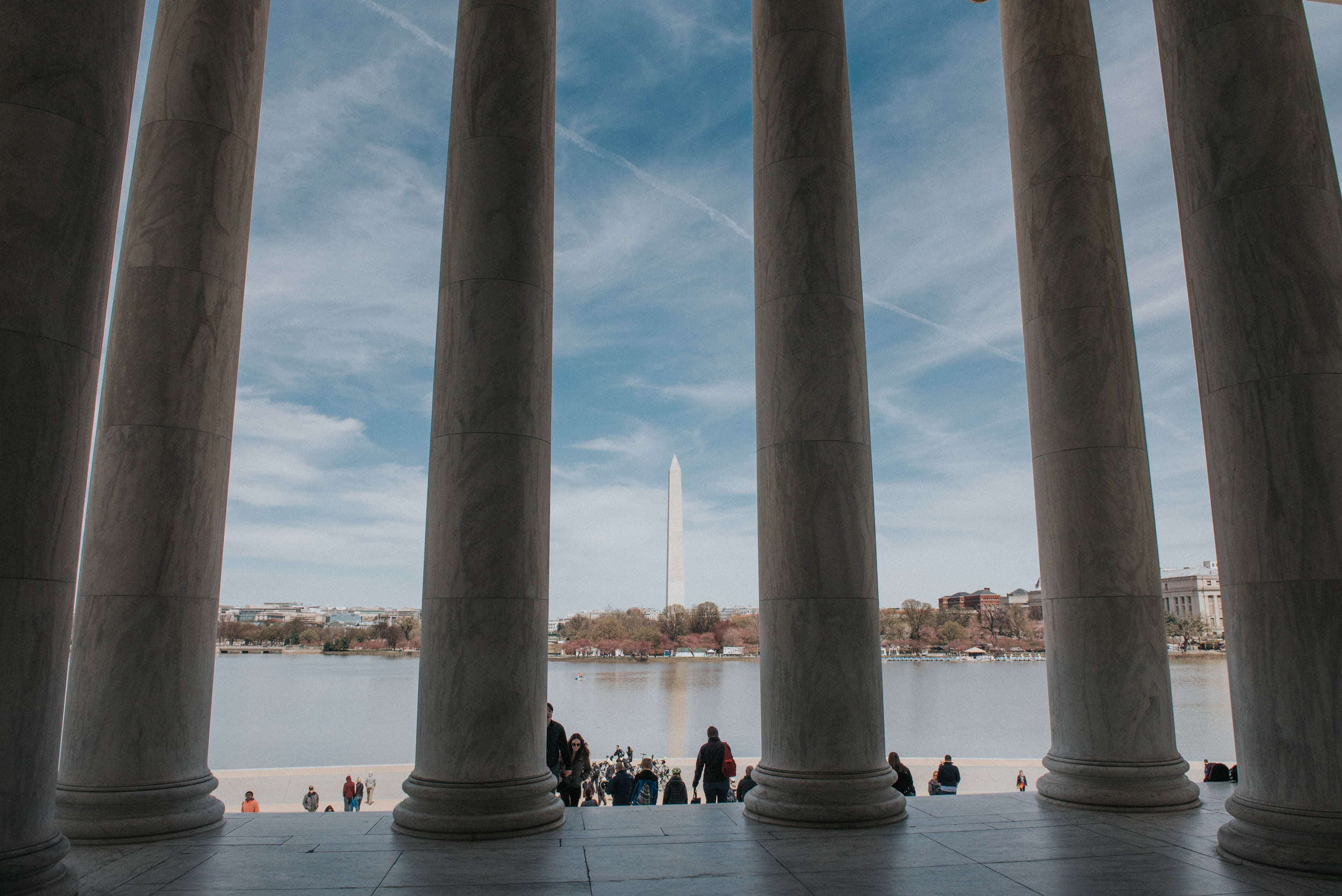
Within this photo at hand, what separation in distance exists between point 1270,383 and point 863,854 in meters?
61.8

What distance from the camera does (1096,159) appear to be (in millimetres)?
132375

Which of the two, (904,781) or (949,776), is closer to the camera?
(904,781)

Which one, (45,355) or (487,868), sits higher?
(45,355)

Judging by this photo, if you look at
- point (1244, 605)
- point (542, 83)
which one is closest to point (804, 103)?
point (542, 83)

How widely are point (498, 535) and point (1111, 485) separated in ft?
273

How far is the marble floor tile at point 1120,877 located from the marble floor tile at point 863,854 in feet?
21.0

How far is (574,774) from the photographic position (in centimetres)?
13875

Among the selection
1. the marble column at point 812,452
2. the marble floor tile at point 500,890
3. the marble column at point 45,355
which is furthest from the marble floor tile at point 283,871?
the marble column at point 812,452

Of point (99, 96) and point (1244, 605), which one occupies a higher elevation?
point (99, 96)

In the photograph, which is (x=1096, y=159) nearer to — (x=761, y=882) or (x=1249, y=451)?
(x=1249, y=451)

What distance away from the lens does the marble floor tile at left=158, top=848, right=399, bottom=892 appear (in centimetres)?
7781

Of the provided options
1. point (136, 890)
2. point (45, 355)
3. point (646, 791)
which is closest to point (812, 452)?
point (45, 355)

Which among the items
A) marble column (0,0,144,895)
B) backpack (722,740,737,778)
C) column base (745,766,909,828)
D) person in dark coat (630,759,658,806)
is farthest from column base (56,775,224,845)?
person in dark coat (630,759,658,806)

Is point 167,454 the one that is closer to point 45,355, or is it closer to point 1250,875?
point 45,355
